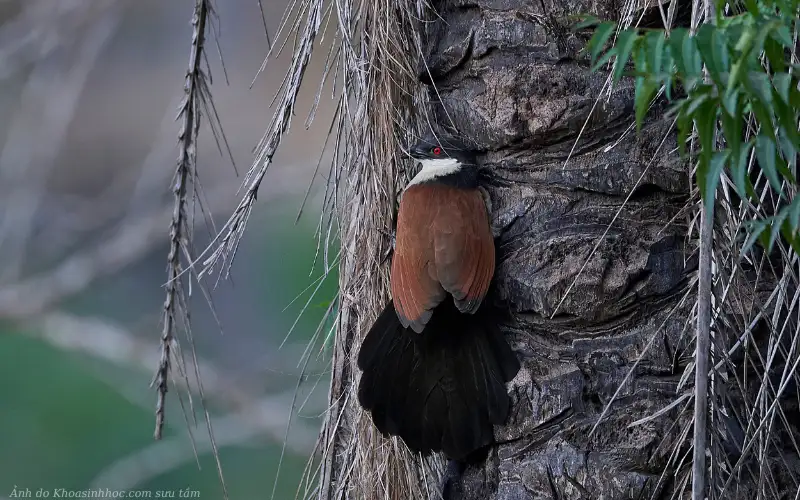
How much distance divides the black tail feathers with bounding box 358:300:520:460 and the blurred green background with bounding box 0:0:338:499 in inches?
59.7

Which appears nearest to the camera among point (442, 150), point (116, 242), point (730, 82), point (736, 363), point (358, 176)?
point (730, 82)

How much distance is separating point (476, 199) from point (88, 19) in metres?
2.28

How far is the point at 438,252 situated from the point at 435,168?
18cm

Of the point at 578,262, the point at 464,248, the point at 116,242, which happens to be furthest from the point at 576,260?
the point at 116,242

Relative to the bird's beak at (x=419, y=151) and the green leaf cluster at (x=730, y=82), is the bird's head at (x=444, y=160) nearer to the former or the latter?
the bird's beak at (x=419, y=151)

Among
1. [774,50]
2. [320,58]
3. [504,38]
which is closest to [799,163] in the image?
[504,38]

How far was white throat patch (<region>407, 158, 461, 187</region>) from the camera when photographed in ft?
5.34

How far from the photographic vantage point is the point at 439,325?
1.72 meters

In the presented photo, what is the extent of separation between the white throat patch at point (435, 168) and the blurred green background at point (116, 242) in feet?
4.76

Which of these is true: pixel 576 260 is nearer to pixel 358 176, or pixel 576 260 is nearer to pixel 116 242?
pixel 358 176

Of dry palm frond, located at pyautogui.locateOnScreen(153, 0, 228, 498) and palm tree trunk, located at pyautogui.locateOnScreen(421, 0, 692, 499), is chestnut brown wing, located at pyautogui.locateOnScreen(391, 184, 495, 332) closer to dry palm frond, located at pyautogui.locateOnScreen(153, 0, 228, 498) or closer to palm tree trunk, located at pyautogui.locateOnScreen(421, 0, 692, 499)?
palm tree trunk, located at pyautogui.locateOnScreen(421, 0, 692, 499)

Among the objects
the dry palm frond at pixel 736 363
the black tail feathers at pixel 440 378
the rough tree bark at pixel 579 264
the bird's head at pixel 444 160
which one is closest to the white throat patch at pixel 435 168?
the bird's head at pixel 444 160

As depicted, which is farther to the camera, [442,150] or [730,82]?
[442,150]

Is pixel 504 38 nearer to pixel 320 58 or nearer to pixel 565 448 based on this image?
pixel 565 448
